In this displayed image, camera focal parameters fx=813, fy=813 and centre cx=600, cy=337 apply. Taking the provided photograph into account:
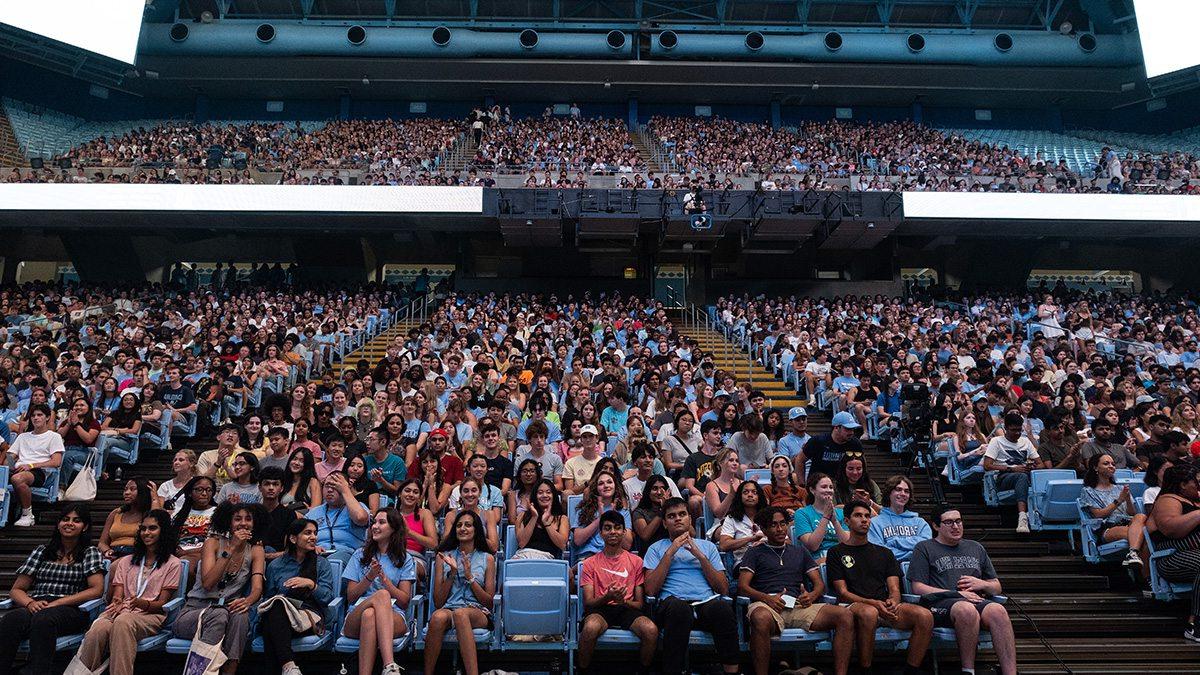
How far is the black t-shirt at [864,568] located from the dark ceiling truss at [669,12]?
78.8 ft

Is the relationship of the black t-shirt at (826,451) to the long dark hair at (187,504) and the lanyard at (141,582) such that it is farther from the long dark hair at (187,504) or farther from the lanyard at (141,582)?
the lanyard at (141,582)

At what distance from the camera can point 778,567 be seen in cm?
529

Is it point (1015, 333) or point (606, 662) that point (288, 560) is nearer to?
point (606, 662)

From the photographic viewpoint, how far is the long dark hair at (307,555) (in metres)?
5.09

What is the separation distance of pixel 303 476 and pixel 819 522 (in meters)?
3.87

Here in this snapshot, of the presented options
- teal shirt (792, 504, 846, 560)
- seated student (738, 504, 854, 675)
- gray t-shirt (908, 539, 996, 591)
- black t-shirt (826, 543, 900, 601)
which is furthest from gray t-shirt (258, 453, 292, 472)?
gray t-shirt (908, 539, 996, 591)

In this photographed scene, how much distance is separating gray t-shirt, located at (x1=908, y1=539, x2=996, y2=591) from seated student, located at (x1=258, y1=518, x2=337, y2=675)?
377cm

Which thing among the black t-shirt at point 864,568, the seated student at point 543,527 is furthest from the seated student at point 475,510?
the black t-shirt at point 864,568

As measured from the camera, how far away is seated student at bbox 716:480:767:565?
5.55m

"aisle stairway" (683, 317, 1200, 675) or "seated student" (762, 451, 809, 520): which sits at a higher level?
"seated student" (762, 451, 809, 520)

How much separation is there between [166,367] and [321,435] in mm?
3013

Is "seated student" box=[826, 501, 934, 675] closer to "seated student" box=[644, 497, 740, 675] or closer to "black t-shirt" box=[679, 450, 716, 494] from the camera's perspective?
"seated student" box=[644, 497, 740, 675]

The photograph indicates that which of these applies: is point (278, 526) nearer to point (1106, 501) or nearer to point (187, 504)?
point (187, 504)

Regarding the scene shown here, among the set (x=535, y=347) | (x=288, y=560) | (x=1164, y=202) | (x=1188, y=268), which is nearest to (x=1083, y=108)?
(x=1188, y=268)
